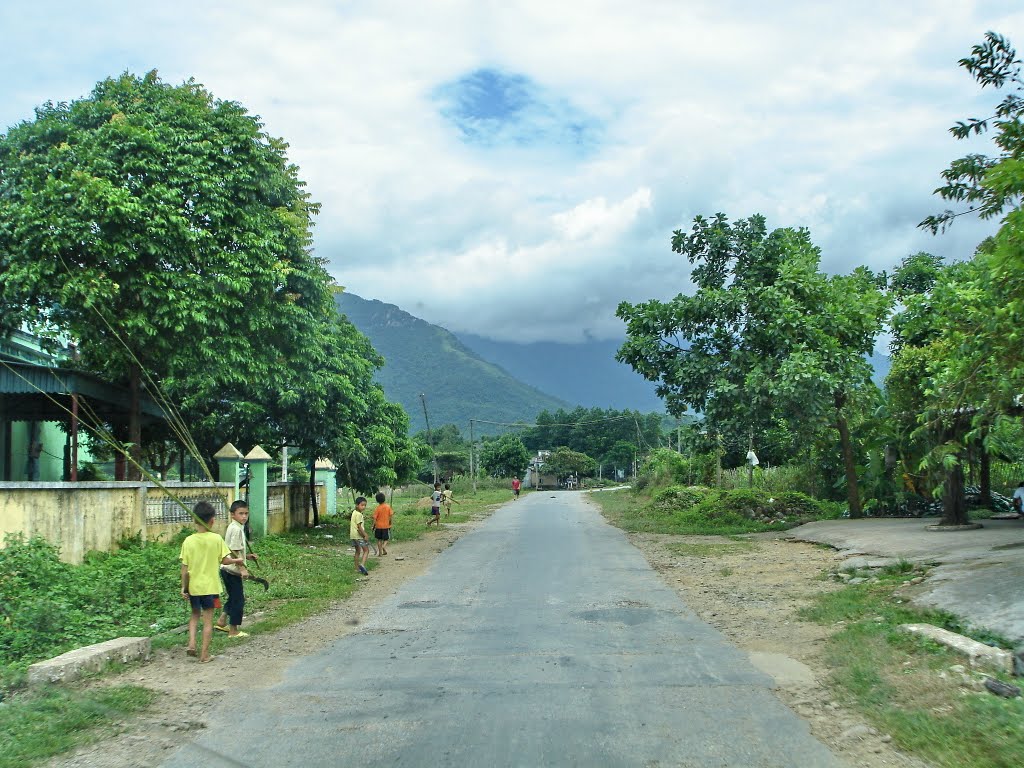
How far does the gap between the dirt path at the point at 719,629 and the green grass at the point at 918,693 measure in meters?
0.17

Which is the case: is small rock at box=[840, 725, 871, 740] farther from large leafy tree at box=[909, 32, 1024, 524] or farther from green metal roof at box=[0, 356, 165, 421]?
green metal roof at box=[0, 356, 165, 421]

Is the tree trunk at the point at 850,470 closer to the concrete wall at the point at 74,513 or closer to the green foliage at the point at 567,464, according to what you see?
the concrete wall at the point at 74,513

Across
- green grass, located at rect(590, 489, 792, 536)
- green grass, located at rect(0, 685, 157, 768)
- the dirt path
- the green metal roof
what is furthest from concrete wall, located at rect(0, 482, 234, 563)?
green grass, located at rect(590, 489, 792, 536)

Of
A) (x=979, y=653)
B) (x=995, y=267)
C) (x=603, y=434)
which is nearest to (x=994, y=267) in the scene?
(x=995, y=267)

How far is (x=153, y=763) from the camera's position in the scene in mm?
5223

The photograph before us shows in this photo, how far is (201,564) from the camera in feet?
27.8

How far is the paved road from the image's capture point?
5.25 m

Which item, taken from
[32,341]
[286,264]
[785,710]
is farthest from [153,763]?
[32,341]

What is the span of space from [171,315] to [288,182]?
3886 mm

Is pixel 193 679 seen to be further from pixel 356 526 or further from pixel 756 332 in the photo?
pixel 756 332

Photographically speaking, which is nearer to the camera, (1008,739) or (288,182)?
(1008,739)

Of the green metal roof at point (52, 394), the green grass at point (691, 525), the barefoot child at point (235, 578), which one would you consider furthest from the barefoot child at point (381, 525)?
the green grass at point (691, 525)

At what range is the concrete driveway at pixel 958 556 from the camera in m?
8.49

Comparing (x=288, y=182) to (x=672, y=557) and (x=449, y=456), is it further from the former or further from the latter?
(x=449, y=456)
